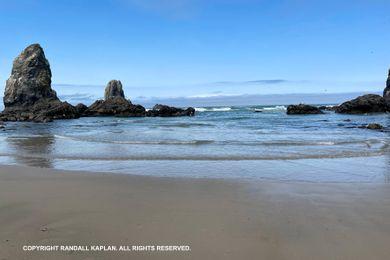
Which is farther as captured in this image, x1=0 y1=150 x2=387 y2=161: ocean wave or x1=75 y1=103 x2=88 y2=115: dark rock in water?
x1=75 y1=103 x2=88 y2=115: dark rock in water

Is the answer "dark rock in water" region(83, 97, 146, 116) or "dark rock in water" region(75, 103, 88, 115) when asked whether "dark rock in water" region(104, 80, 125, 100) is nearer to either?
"dark rock in water" region(83, 97, 146, 116)

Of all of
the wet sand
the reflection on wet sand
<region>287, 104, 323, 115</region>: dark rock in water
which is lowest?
the reflection on wet sand

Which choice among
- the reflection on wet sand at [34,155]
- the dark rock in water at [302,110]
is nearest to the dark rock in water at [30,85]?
the dark rock in water at [302,110]

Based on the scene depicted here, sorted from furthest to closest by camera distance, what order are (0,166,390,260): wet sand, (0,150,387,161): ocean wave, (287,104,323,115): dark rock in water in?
1. (287,104,323,115): dark rock in water
2. (0,150,387,161): ocean wave
3. (0,166,390,260): wet sand

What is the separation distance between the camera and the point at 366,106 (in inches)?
1937

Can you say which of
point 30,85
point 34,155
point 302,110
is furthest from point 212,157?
point 30,85

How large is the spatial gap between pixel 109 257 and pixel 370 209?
3.84 meters

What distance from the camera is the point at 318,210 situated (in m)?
5.86

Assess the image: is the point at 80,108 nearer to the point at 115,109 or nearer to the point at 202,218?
the point at 115,109

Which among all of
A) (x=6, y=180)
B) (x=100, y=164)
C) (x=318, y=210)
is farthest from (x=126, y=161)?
(x=318, y=210)

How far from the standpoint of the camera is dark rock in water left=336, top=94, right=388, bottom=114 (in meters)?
49.1

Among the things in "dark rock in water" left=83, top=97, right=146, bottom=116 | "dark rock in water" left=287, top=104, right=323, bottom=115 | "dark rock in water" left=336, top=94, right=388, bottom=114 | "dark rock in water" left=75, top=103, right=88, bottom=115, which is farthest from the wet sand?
"dark rock in water" left=287, top=104, right=323, bottom=115

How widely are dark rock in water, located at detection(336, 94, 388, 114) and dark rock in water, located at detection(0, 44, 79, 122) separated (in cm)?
3549

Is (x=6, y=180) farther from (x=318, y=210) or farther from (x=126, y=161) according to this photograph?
(x=318, y=210)
